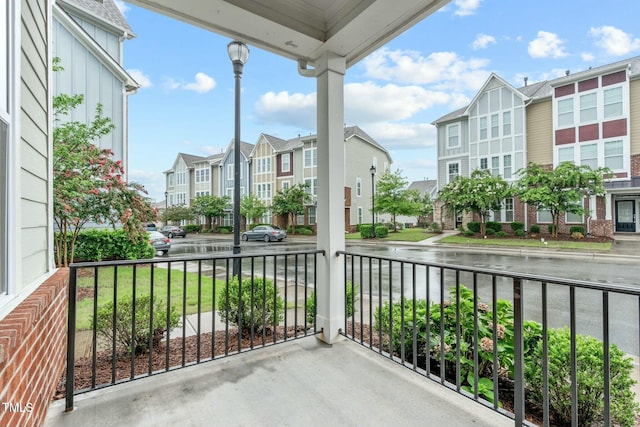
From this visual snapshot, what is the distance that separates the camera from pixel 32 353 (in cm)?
Result: 129

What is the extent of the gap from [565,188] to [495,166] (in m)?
4.32

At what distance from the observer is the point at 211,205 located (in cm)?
2430

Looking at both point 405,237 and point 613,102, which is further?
point 405,237

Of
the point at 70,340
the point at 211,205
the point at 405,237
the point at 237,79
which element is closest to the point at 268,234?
the point at 405,237

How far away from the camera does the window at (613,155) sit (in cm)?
1212

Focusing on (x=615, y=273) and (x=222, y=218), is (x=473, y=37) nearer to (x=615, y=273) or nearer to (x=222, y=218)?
(x=615, y=273)

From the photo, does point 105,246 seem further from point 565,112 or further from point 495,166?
point 565,112

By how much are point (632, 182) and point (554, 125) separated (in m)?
3.76

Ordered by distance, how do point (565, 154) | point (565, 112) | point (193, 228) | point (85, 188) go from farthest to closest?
1. point (193, 228)
2. point (565, 154)
3. point (565, 112)
4. point (85, 188)

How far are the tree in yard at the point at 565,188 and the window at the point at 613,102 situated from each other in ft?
8.52

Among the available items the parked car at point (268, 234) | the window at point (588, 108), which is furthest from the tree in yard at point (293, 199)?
the window at point (588, 108)

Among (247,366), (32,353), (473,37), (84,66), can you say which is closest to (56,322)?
(32,353)

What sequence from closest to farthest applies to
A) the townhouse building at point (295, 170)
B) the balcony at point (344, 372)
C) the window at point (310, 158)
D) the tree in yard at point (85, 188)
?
1. the balcony at point (344, 372)
2. the tree in yard at point (85, 188)
3. the window at point (310, 158)
4. the townhouse building at point (295, 170)

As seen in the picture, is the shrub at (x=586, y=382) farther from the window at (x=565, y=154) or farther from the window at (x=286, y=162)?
the window at (x=286, y=162)
